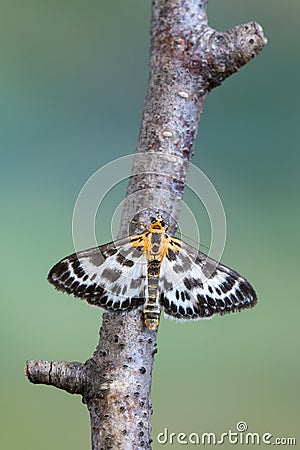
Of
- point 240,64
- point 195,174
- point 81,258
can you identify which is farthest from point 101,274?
point 240,64

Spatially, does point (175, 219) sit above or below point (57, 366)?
above

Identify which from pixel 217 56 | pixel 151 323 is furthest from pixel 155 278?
pixel 217 56

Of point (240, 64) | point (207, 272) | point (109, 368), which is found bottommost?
point (109, 368)

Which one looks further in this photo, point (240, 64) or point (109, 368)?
point (240, 64)

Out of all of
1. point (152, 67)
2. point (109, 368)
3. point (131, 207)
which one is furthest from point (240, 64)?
point (109, 368)

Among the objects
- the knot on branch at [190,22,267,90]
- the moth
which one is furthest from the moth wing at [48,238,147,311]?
the knot on branch at [190,22,267,90]

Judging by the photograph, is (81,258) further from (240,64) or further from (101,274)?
(240,64)

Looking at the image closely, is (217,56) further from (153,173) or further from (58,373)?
(58,373)
